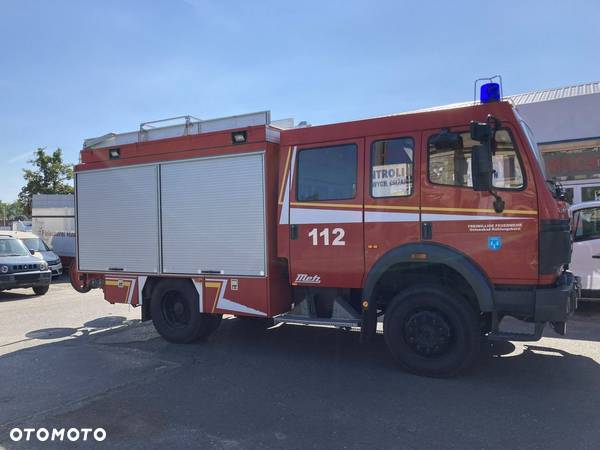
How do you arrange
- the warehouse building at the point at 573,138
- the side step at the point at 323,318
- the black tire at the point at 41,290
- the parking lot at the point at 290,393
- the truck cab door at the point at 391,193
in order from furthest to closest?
the warehouse building at the point at 573,138 → the black tire at the point at 41,290 → the side step at the point at 323,318 → the truck cab door at the point at 391,193 → the parking lot at the point at 290,393

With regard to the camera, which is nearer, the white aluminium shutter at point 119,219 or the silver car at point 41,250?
the white aluminium shutter at point 119,219

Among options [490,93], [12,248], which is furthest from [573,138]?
[12,248]

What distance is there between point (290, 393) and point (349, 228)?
2045 mm

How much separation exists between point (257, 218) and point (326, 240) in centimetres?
106

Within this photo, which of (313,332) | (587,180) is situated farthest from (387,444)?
(587,180)

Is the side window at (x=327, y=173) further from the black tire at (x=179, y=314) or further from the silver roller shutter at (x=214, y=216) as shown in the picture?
the black tire at (x=179, y=314)

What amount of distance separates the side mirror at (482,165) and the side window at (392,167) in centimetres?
77

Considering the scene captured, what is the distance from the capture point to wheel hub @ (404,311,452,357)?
5.44 metres

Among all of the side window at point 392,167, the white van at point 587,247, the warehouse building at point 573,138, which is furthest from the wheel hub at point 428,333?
the warehouse building at point 573,138

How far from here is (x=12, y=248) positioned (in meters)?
13.8

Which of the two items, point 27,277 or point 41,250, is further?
point 41,250

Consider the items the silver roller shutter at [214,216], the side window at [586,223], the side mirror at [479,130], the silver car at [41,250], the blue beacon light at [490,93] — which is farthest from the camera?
the silver car at [41,250]

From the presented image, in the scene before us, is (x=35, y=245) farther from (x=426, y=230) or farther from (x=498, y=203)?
(x=498, y=203)

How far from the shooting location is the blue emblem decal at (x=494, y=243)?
521 centimetres
